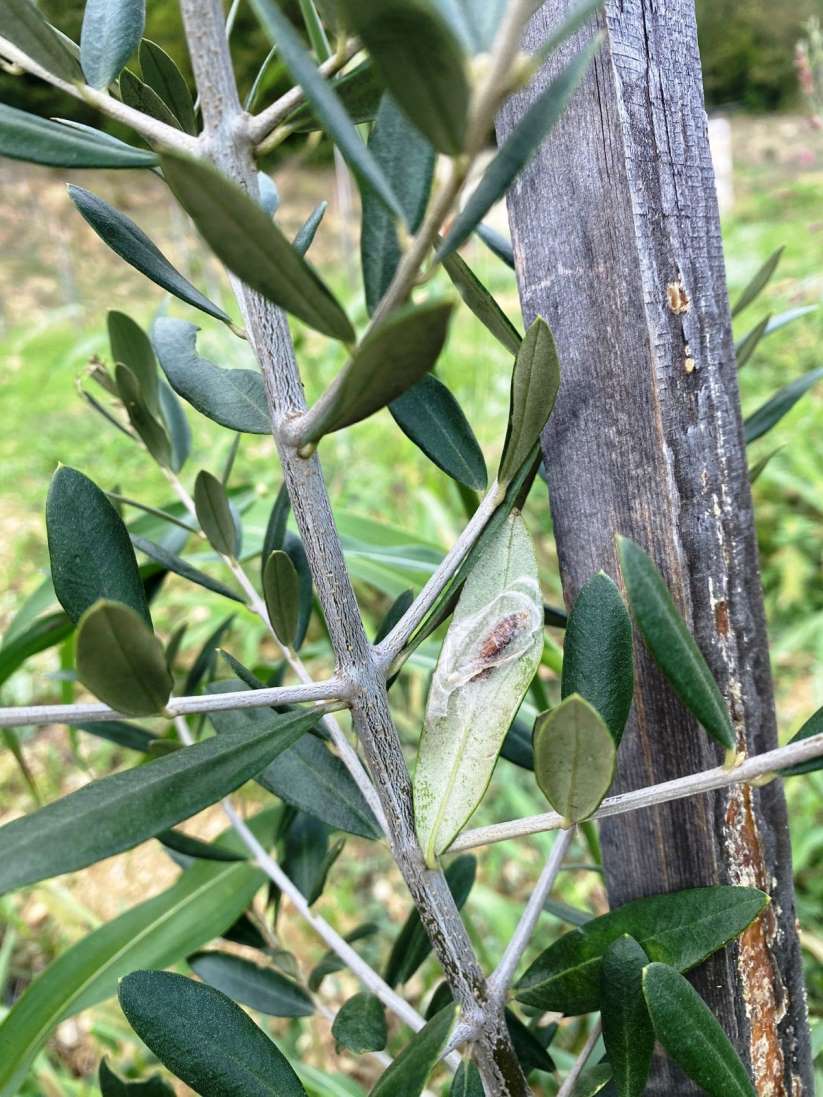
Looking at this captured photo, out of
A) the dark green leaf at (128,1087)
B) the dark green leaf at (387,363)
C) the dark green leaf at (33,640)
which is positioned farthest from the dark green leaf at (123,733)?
the dark green leaf at (387,363)

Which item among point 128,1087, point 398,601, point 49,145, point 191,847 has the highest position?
point 49,145

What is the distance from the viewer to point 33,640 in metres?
0.63

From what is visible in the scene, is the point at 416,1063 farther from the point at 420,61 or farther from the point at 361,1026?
the point at 420,61

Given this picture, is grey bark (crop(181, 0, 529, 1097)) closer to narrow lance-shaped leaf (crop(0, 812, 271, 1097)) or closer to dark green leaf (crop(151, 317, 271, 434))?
dark green leaf (crop(151, 317, 271, 434))

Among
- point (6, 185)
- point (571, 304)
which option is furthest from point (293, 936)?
point (6, 185)

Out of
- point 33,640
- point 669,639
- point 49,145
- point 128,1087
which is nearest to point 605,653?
point 669,639

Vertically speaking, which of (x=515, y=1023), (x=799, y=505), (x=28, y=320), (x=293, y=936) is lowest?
(x=293, y=936)

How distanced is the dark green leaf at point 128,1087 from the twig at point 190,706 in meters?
0.26

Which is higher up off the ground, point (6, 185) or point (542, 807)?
point (6, 185)

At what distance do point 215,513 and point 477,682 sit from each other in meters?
0.17

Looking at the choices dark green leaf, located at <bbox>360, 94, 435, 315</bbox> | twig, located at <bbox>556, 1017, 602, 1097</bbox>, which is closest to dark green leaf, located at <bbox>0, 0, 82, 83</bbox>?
dark green leaf, located at <bbox>360, 94, 435, 315</bbox>

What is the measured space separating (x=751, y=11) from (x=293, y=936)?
698 centimetres

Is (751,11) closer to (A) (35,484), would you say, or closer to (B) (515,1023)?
(A) (35,484)

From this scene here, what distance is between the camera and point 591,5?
0.58 ft
